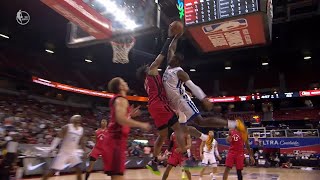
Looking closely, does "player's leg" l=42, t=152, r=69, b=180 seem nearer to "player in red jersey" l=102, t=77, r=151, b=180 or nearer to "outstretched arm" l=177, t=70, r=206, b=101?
"player in red jersey" l=102, t=77, r=151, b=180

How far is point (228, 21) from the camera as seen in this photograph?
22.8 feet

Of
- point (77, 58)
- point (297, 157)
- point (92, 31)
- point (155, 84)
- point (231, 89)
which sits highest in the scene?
point (77, 58)

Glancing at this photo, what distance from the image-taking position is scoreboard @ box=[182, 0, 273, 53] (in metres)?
6.57

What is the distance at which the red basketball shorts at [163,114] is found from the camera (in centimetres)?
442

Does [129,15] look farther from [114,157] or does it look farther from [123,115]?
[114,157]

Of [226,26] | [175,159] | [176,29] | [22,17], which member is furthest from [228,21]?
[22,17]

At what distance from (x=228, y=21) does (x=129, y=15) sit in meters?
2.34

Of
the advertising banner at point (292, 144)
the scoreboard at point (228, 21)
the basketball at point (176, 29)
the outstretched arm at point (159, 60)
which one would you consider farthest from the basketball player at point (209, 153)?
the advertising banner at point (292, 144)

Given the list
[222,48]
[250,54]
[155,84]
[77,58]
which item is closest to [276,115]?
[250,54]

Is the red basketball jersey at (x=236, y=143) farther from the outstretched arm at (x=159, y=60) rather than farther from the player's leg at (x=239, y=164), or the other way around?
the outstretched arm at (x=159, y=60)

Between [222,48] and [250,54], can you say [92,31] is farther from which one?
[250,54]

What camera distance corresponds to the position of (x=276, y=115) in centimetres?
2777

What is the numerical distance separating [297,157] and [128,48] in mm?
14962

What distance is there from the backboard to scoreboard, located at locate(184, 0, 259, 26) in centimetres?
80
